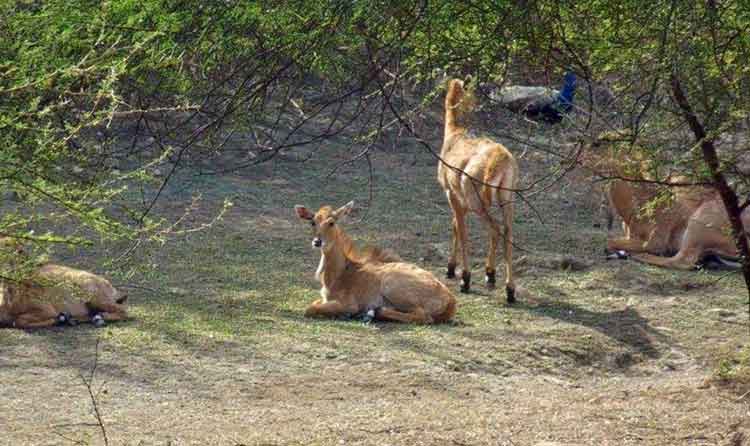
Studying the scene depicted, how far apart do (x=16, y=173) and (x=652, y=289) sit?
8.63 meters

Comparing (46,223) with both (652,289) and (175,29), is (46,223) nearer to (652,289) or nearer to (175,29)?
(652,289)

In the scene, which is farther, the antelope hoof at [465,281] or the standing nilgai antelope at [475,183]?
the antelope hoof at [465,281]

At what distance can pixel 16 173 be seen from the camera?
4500mm

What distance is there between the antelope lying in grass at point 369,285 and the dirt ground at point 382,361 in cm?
21

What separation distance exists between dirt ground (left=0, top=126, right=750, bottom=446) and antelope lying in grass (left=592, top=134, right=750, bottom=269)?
342mm

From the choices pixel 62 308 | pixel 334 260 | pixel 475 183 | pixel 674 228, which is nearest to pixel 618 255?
pixel 674 228

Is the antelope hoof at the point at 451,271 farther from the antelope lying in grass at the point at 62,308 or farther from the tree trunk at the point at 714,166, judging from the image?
the tree trunk at the point at 714,166

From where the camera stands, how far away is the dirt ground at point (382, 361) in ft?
26.3

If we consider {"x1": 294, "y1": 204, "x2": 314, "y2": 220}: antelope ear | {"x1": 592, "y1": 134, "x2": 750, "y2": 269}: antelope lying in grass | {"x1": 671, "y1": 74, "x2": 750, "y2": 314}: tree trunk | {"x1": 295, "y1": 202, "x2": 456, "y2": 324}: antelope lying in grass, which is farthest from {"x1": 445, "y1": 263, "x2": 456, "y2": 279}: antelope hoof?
{"x1": 671, "y1": 74, "x2": 750, "y2": 314}: tree trunk

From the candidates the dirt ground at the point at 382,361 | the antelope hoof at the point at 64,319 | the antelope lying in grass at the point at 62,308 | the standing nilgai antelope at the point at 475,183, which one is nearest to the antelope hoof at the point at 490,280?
the standing nilgai antelope at the point at 475,183

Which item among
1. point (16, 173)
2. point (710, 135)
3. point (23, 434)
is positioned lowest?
point (23, 434)

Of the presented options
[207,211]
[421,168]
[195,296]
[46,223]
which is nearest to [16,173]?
[195,296]

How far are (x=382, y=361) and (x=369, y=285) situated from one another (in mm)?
1810

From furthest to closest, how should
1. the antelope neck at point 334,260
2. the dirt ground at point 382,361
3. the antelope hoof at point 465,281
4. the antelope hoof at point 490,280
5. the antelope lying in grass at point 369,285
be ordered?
the antelope hoof at point 490,280
the antelope hoof at point 465,281
the antelope neck at point 334,260
the antelope lying in grass at point 369,285
the dirt ground at point 382,361
